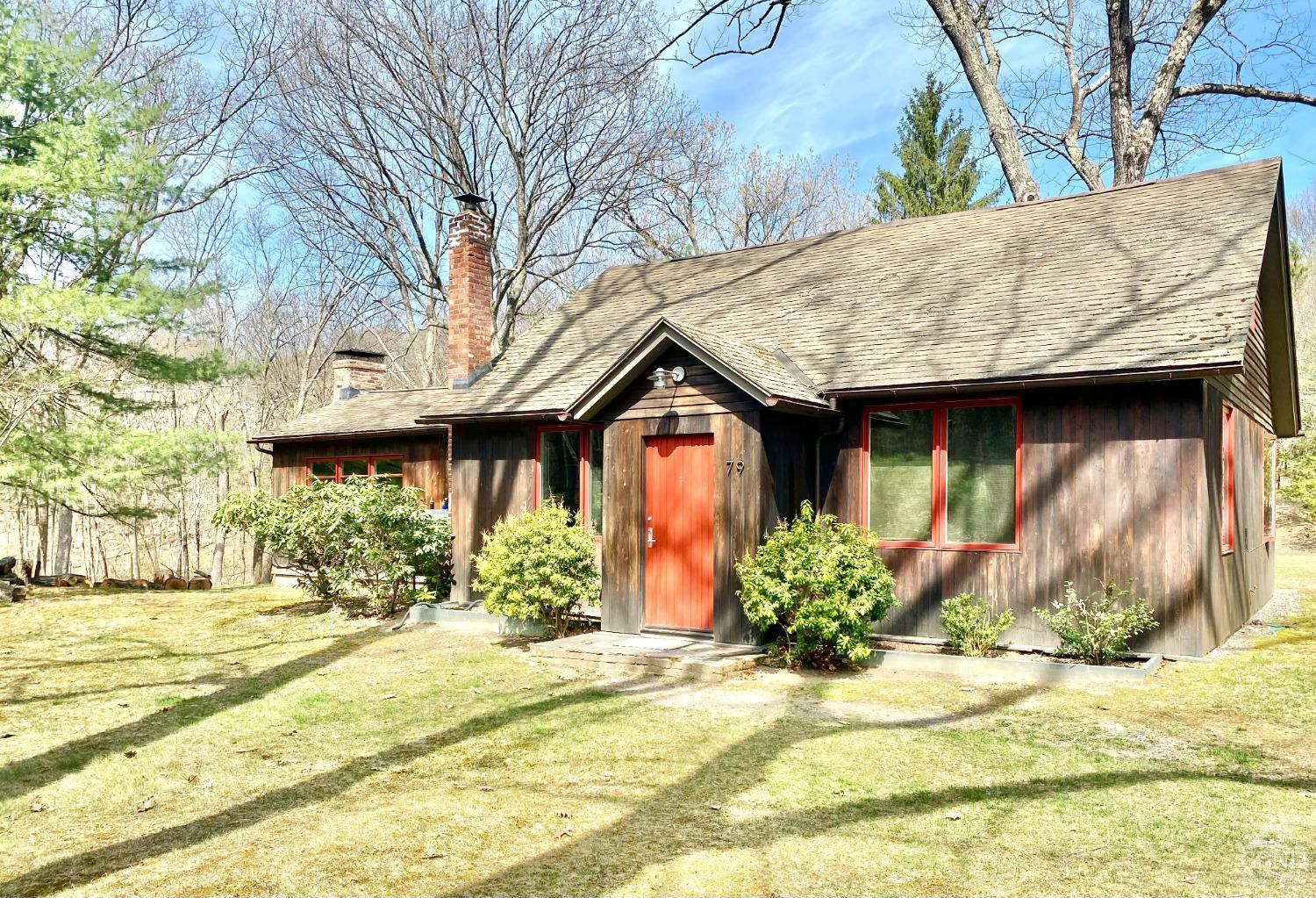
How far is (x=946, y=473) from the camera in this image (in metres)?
10.8

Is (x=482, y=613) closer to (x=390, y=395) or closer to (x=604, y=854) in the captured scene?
(x=604, y=854)

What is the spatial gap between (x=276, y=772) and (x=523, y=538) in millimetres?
5548

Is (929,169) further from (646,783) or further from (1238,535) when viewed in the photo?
(646,783)

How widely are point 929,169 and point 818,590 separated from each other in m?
26.1

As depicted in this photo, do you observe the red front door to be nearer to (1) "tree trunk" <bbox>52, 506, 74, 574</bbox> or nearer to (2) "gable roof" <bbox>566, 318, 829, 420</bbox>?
(2) "gable roof" <bbox>566, 318, 829, 420</bbox>

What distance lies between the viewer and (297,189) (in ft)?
81.4

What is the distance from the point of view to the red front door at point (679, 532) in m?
11.0

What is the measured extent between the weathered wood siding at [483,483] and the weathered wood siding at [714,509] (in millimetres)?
2583

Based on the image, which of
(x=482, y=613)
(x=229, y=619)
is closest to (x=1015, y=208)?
(x=482, y=613)

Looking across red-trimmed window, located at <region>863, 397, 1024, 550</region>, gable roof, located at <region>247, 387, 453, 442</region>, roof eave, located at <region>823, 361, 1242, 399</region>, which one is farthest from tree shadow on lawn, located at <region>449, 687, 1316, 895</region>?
gable roof, located at <region>247, 387, 453, 442</region>

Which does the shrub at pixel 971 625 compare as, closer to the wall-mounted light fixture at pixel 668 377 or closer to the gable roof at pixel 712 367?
the gable roof at pixel 712 367

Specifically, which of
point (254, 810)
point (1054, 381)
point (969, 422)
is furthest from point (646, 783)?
point (969, 422)

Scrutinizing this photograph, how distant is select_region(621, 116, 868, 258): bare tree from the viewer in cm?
2767

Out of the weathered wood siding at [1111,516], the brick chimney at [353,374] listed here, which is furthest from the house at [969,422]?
the brick chimney at [353,374]
